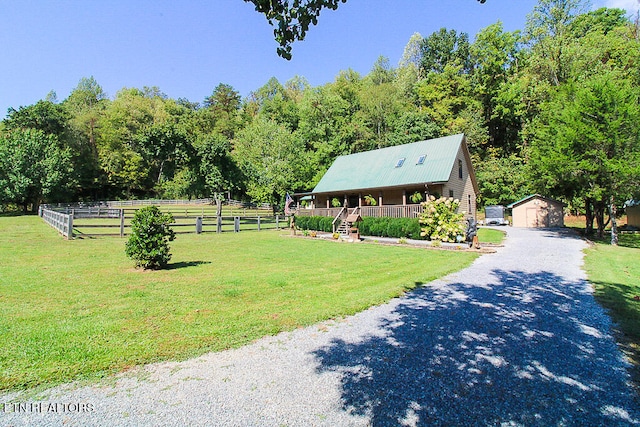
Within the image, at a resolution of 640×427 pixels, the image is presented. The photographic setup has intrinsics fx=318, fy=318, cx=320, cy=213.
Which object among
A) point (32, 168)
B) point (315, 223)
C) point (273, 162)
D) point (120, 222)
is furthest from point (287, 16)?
point (32, 168)

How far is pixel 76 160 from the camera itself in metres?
46.8

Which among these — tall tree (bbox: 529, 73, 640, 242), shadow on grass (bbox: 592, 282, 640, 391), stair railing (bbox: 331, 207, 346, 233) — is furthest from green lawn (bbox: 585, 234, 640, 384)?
stair railing (bbox: 331, 207, 346, 233)

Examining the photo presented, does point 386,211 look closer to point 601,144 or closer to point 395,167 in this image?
point 395,167

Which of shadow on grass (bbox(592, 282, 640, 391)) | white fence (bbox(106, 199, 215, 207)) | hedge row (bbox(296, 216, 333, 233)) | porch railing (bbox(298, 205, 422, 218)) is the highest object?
white fence (bbox(106, 199, 215, 207))

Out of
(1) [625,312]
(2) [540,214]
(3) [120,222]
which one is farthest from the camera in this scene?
(2) [540,214]

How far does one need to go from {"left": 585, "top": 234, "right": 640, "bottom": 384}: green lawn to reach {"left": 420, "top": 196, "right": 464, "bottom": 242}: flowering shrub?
15.2 feet

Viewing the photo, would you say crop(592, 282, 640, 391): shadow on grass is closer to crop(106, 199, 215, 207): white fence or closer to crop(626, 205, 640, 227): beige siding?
crop(626, 205, 640, 227): beige siding

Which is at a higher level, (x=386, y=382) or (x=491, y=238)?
(x=491, y=238)

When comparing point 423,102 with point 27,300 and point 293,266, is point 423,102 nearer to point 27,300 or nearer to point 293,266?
point 293,266

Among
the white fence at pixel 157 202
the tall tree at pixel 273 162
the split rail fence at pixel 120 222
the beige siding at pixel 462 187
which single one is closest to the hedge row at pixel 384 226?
the split rail fence at pixel 120 222

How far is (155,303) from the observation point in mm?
5262

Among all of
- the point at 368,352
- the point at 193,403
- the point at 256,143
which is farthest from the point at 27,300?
the point at 256,143

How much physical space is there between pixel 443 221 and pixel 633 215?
92.6ft

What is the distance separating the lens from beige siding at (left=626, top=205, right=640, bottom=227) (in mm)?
29188
